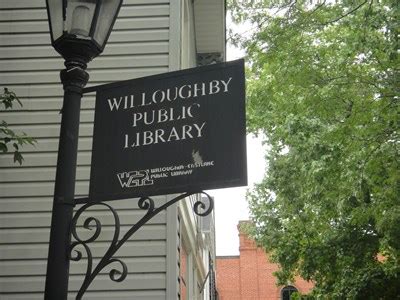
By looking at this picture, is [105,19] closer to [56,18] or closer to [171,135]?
[56,18]

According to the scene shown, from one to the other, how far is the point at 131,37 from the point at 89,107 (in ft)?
2.91

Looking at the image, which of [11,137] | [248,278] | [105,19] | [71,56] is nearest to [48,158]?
[11,137]

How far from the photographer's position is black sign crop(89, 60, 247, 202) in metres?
3.15

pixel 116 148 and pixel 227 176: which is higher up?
pixel 116 148

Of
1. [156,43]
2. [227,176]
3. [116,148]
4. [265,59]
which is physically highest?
[265,59]

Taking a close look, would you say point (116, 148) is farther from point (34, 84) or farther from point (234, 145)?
point (34, 84)

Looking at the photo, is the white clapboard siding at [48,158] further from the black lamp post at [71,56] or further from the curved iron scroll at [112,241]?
the black lamp post at [71,56]

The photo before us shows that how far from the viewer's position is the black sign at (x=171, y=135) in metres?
3.15

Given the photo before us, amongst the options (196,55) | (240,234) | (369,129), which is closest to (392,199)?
(369,129)

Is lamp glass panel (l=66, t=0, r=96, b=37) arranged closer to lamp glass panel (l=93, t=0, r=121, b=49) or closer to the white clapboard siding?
lamp glass panel (l=93, t=0, r=121, b=49)

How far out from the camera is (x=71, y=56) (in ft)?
10.6

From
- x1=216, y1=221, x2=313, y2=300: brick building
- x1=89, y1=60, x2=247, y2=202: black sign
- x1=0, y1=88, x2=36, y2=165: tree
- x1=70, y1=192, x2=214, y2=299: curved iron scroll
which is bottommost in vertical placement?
x1=70, y1=192, x2=214, y2=299: curved iron scroll

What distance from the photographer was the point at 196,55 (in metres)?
11.1

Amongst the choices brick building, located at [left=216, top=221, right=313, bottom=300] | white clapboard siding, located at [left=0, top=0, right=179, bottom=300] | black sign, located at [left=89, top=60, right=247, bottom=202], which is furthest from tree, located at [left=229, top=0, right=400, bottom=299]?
brick building, located at [left=216, top=221, right=313, bottom=300]
